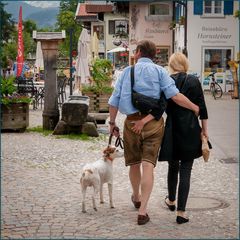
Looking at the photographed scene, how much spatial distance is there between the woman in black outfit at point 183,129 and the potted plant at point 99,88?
33.6 ft

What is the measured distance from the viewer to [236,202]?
6.86 meters

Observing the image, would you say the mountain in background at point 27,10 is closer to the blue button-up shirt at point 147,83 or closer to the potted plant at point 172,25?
the blue button-up shirt at point 147,83

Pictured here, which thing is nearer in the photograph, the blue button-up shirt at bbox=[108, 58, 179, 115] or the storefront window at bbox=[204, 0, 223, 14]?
the blue button-up shirt at bbox=[108, 58, 179, 115]

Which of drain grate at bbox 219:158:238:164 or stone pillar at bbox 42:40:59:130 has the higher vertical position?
stone pillar at bbox 42:40:59:130

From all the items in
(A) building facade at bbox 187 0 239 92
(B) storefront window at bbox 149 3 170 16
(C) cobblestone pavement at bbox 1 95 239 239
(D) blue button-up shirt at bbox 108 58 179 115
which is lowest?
(C) cobblestone pavement at bbox 1 95 239 239

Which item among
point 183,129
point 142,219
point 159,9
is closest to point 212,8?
point 159,9

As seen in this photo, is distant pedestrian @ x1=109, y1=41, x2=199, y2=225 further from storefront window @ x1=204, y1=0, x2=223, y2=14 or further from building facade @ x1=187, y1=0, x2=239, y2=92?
storefront window @ x1=204, y1=0, x2=223, y2=14

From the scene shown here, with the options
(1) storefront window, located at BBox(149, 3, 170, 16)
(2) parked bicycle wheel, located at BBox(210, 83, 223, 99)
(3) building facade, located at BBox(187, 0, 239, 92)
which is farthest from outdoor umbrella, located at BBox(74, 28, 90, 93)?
(1) storefront window, located at BBox(149, 3, 170, 16)

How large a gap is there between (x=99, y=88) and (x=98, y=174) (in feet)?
34.1

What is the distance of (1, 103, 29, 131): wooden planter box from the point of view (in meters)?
12.8

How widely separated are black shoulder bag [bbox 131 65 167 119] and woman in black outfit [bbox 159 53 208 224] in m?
0.14

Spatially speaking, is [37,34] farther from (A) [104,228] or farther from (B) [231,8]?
(B) [231,8]

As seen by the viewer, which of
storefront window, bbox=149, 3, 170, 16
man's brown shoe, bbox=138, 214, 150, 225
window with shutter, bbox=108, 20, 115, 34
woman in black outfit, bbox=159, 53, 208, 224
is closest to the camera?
man's brown shoe, bbox=138, 214, 150, 225

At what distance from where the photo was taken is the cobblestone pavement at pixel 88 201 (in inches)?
219
